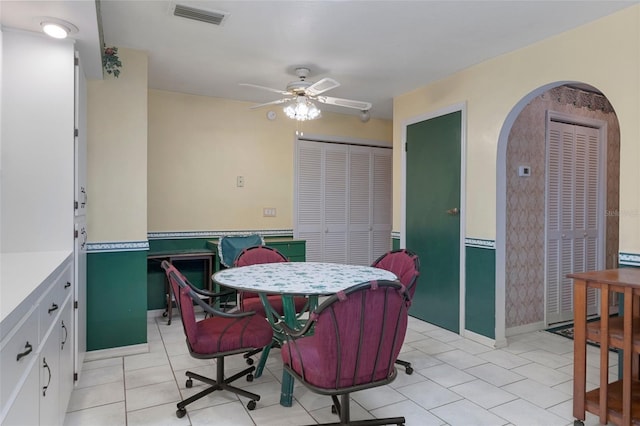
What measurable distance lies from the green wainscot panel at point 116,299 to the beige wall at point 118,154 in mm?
185

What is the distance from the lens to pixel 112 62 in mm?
3143

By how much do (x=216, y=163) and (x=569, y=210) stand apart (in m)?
3.96

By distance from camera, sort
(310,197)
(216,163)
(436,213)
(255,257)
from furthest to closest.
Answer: (310,197) < (216,163) < (436,213) < (255,257)

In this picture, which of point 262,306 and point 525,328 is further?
point 525,328

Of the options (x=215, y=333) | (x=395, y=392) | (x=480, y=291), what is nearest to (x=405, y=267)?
(x=395, y=392)

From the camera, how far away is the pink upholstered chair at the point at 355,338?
1634 millimetres

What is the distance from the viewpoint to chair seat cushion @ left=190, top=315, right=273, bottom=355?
2.16m

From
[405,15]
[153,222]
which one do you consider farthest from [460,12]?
[153,222]

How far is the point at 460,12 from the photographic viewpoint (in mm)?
2574

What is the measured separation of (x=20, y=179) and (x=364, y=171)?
4221 millimetres

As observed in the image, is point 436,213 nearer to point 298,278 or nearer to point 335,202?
point 335,202

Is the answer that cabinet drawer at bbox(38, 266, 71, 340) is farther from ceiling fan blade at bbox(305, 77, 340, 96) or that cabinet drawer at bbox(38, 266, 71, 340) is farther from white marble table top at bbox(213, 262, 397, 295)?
ceiling fan blade at bbox(305, 77, 340, 96)

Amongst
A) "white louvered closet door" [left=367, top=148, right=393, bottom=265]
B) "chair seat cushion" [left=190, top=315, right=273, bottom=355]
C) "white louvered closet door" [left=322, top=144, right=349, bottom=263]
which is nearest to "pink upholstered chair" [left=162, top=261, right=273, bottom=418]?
"chair seat cushion" [left=190, top=315, right=273, bottom=355]

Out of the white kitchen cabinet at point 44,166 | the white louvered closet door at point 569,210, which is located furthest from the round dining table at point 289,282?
the white louvered closet door at point 569,210
